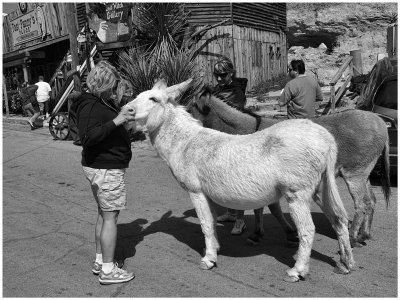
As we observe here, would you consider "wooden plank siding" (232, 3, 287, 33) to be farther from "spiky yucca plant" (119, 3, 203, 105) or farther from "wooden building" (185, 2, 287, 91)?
"spiky yucca plant" (119, 3, 203, 105)

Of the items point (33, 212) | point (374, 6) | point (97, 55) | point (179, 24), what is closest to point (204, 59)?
point (179, 24)

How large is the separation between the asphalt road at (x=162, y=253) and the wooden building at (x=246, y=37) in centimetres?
907

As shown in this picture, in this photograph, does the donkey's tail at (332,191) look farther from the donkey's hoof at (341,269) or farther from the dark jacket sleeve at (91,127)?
the dark jacket sleeve at (91,127)

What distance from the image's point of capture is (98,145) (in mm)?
3461

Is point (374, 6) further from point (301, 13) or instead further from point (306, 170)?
point (306, 170)

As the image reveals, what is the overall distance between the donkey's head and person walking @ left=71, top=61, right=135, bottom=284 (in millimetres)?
160

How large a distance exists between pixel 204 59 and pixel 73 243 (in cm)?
1112

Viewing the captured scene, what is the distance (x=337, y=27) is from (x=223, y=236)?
983 inches

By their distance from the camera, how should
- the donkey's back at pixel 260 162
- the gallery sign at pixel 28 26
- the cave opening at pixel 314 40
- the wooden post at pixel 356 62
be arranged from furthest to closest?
the cave opening at pixel 314 40, the gallery sign at pixel 28 26, the wooden post at pixel 356 62, the donkey's back at pixel 260 162

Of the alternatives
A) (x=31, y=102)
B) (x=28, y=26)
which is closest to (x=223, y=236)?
(x=31, y=102)

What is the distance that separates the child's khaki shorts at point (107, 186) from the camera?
3465 millimetres

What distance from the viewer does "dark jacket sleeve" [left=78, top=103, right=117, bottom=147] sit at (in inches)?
128

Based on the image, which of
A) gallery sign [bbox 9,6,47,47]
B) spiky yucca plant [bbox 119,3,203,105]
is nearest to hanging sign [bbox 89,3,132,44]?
spiky yucca plant [bbox 119,3,203,105]

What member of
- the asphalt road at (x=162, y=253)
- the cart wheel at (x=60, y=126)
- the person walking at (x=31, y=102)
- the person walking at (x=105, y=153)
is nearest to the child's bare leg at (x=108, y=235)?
the person walking at (x=105, y=153)
